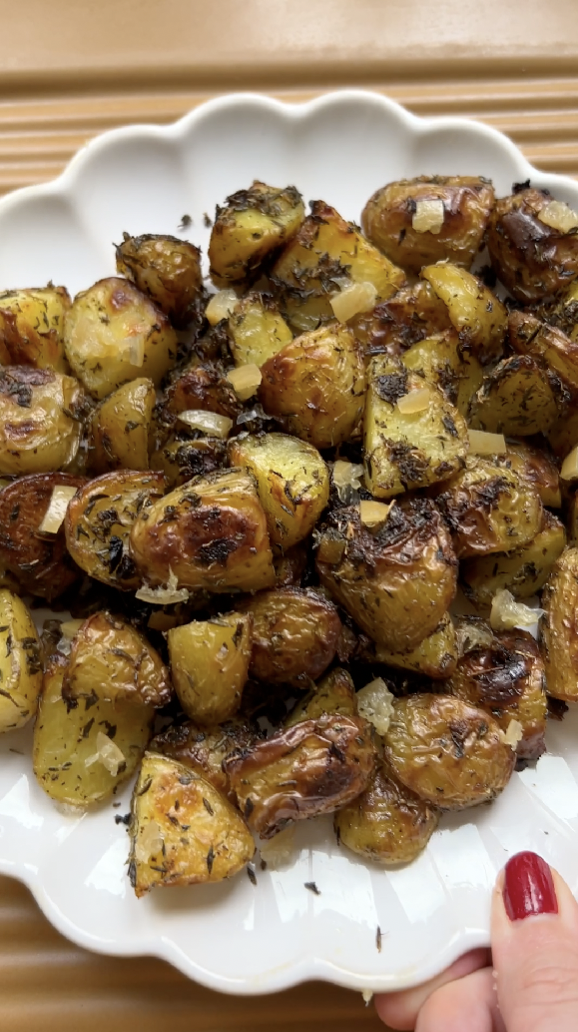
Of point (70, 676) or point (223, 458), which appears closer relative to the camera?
point (70, 676)

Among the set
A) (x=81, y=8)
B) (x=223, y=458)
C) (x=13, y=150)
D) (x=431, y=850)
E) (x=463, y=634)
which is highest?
(x=81, y=8)

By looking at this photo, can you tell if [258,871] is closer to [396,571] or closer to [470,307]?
[396,571]

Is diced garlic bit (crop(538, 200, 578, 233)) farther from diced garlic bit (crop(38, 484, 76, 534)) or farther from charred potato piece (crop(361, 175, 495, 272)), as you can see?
diced garlic bit (crop(38, 484, 76, 534))

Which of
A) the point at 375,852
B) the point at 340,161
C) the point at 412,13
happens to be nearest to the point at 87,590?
the point at 375,852

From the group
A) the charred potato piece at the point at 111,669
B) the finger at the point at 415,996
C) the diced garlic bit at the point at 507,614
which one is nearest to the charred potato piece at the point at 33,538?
the charred potato piece at the point at 111,669

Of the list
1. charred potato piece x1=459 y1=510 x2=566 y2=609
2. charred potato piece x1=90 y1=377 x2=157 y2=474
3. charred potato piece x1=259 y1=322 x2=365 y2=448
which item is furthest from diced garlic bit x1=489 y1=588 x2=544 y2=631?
charred potato piece x1=90 y1=377 x2=157 y2=474

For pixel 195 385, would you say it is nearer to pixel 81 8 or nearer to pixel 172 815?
pixel 172 815

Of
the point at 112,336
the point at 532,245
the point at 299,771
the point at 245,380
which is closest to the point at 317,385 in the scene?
the point at 245,380

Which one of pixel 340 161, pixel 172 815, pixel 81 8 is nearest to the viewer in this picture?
pixel 172 815
